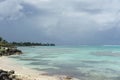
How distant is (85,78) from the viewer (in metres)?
30.5

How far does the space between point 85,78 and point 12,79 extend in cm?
850

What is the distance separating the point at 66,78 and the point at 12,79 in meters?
6.35

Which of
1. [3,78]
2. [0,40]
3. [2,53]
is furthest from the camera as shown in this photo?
[0,40]

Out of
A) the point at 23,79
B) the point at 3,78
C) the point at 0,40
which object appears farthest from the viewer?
the point at 0,40

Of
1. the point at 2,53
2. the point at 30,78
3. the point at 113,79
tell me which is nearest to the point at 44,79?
the point at 30,78

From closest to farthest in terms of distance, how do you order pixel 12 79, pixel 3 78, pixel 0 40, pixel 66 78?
pixel 3 78
pixel 12 79
pixel 66 78
pixel 0 40

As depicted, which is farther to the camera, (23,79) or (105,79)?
(105,79)

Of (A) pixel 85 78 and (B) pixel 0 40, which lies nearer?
(A) pixel 85 78

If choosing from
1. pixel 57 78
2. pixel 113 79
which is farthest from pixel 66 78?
pixel 113 79

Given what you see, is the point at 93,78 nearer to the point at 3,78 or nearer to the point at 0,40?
the point at 3,78

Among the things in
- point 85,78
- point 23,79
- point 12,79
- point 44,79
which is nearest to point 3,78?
point 12,79

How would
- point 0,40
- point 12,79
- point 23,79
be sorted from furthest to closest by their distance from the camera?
point 0,40
point 23,79
point 12,79

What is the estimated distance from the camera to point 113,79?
30266 mm

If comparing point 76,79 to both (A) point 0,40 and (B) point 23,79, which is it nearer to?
(B) point 23,79
